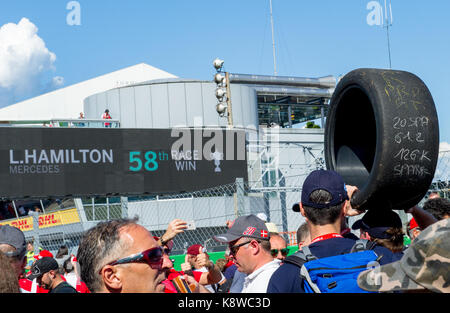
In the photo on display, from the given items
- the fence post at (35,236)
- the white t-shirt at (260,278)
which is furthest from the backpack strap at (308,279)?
the fence post at (35,236)

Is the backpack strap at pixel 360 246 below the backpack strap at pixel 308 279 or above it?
above

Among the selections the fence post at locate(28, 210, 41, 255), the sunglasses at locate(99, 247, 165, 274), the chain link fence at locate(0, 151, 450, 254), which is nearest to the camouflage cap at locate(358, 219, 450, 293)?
the sunglasses at locate(99, 247, 165, 274)

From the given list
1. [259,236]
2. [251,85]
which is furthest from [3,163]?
[251,85]

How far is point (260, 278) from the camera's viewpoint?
420cm

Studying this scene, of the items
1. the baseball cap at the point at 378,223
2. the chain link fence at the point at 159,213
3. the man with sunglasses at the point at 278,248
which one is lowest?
the chain link fence at the point at 159,213

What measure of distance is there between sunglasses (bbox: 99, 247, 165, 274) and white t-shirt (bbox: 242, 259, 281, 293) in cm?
181

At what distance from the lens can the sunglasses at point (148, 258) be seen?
2363mm

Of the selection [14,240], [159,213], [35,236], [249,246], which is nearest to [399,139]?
[249,246]

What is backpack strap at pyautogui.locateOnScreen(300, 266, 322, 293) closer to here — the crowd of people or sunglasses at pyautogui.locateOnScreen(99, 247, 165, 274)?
the crowd of people

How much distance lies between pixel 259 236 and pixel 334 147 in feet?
3.11

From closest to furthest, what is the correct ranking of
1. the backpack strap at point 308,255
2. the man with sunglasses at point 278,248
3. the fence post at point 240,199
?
the backpack strap at point 308,255 < the man with sunglasses at point 278,248 < the fence post at point 240,199

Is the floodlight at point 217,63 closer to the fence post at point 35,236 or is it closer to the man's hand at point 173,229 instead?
the fence post at point 35,236

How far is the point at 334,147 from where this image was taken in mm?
4051
